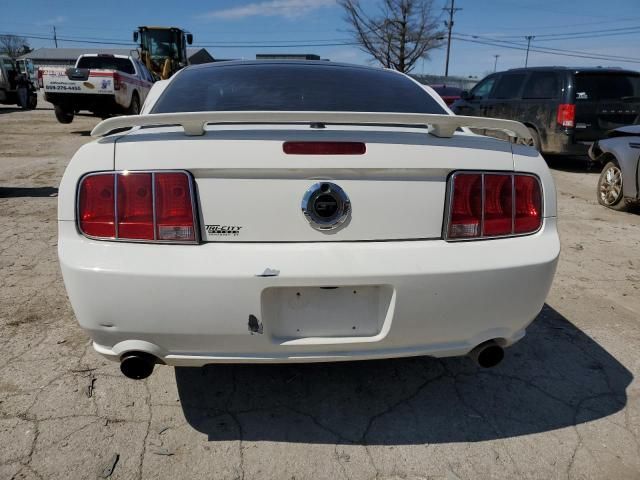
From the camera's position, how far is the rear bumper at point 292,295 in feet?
5.65

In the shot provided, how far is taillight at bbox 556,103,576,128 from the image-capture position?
8.51m

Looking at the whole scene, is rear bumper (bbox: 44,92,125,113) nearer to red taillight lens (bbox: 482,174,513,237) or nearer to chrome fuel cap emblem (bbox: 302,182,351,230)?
chrome fuel cap emblem (bbox: 302,182,351,230)

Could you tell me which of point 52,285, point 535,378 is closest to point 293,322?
point 535,378

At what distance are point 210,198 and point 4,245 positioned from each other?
3.62m

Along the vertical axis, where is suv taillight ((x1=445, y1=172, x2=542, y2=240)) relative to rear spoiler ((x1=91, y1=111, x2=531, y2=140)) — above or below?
below

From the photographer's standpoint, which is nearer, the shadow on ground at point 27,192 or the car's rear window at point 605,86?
the shadow on ground at point 27,192

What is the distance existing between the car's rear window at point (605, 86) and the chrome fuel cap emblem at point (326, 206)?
8352 mm

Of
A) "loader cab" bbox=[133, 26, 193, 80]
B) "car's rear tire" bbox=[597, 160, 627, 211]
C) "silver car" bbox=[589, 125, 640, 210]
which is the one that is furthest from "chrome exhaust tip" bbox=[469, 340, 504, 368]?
"loader cab" bbox=[133, 26, 193, 80]

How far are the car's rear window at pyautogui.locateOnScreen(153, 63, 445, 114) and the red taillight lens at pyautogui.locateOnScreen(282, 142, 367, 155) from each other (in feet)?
2.29

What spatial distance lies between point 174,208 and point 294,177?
0.44 m

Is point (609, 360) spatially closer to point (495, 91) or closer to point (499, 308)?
point (499, 308)

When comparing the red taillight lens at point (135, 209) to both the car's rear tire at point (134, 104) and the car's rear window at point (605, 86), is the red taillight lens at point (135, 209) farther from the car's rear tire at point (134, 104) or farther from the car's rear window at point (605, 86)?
the car's rear tire at point (134, 104)

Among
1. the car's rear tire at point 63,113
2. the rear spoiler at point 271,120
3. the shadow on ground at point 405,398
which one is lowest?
the shadow on ground at point 405,398

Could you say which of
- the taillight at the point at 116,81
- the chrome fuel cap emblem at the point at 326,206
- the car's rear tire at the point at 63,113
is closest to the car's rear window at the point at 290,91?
the chrome fuel cap emblem at the point at 326,206
